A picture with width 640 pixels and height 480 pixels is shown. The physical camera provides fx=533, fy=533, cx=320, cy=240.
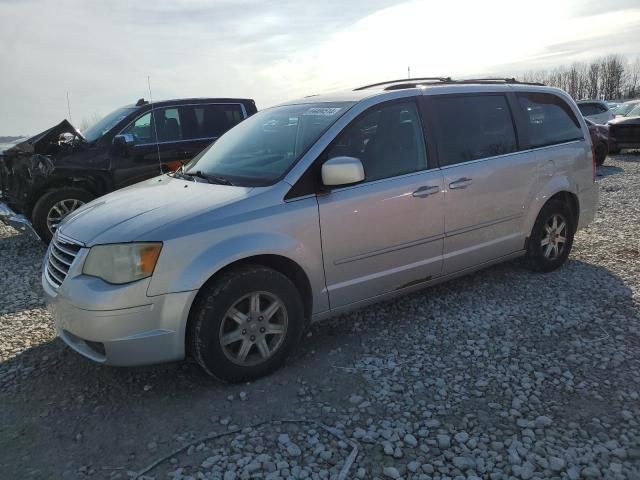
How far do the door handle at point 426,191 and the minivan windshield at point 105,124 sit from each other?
4.90 meters

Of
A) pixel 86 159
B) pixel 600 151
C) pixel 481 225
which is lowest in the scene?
pixel 600 151

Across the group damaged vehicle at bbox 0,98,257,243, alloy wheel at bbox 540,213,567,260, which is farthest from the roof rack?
damaged vehicle at bbox 0,98,257,243

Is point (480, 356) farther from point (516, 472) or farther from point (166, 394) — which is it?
point (166, 394)

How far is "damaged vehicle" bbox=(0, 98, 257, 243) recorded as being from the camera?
6.85m

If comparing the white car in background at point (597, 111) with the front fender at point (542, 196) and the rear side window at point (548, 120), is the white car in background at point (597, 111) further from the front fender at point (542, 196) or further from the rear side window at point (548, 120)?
the front fender at point (542, 196)

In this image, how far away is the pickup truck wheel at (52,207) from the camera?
6.84 metres

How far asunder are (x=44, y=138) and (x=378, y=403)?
19.7ft

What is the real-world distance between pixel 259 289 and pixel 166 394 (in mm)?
887


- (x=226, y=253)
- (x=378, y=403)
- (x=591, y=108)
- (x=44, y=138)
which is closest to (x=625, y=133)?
(x=591, y=108)

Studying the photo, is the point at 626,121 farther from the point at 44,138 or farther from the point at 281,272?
the point at 281,272

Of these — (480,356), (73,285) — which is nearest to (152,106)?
(73,285)

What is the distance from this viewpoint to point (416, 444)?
276 centimetres

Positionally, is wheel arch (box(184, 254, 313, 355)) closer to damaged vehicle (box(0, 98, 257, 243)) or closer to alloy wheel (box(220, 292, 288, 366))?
alloy wheel (box(220, 292, 288, 366))

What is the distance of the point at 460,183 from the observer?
169 inches
